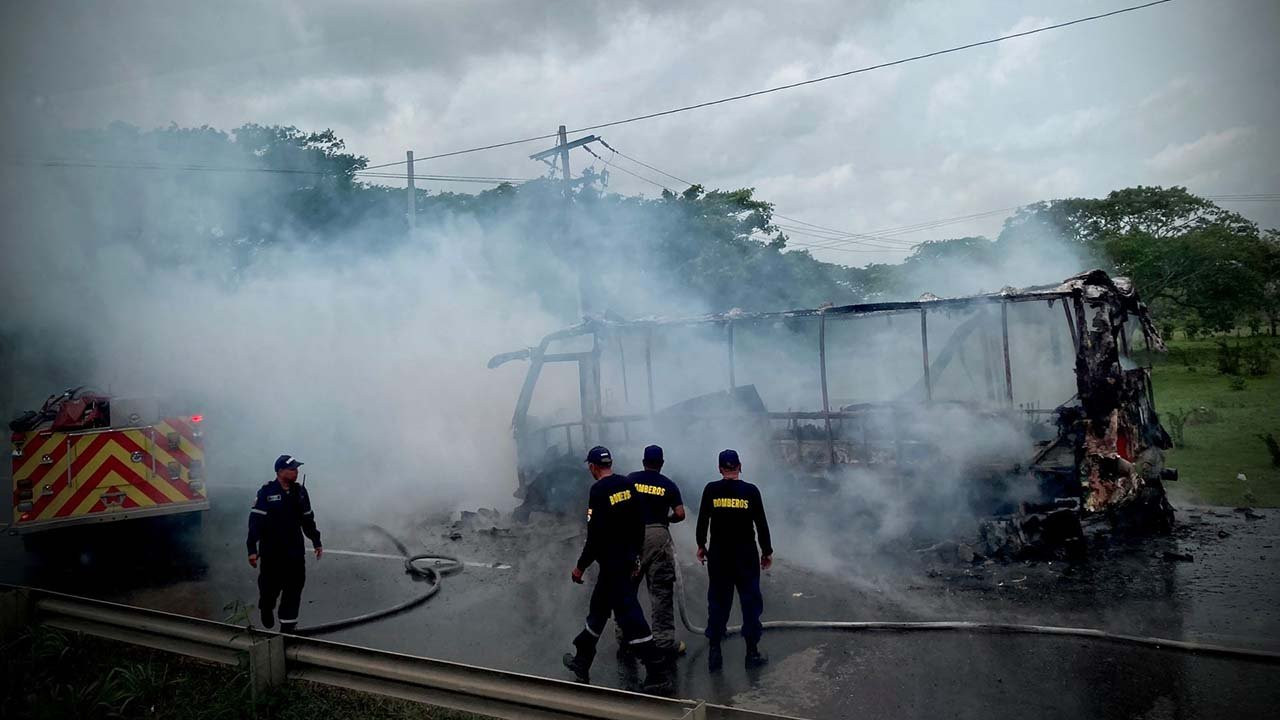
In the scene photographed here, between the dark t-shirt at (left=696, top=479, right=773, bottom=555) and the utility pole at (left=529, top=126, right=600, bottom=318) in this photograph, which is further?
the utility pole at (left=529, top=126, right=600, bottom=318)

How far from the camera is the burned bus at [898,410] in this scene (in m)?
8.13

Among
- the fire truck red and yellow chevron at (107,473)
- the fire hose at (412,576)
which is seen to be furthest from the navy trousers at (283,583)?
the fire truck red and yellow chevron at (107,473)

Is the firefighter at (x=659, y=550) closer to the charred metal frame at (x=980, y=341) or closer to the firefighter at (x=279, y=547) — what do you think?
the firefighter at (x=279, y=547)

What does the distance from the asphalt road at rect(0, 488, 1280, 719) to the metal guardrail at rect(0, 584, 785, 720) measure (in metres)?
1.32

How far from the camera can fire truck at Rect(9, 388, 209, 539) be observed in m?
8.84

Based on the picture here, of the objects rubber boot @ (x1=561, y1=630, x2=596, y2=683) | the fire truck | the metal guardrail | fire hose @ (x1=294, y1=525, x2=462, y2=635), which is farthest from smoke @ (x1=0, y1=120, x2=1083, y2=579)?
the metal guardrail

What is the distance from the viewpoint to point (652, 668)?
541cm

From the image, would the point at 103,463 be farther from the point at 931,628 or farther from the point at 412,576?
the point at 931,628

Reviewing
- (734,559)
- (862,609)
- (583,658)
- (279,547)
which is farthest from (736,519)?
(279,547)

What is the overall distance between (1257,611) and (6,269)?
1888 cm

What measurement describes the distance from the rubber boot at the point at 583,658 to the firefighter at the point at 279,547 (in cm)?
232

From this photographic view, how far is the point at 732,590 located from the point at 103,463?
788 cm

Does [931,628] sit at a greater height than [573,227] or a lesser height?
lesser

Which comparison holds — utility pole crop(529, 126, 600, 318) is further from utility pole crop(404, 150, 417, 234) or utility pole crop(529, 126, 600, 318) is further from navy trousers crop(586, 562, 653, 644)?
navy trousers crop(586, 562, 653, 644)
